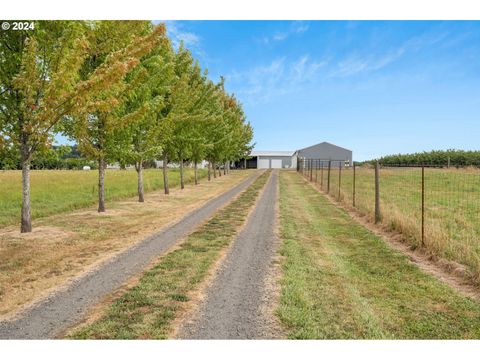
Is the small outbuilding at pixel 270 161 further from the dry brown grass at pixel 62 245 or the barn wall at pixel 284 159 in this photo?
the dry brown grass at pixel 62 245

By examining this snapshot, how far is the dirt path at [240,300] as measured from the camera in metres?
4.46

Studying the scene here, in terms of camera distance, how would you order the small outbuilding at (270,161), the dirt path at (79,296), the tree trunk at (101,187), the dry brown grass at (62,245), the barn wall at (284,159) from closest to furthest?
the dirt path at (79,296) → the dry brown grass at (62,245) → the tree trunk at (101,187) → the small outbuilding at (270,161) → the barn wall at (284,159)

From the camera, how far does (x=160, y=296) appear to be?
5.63 metres

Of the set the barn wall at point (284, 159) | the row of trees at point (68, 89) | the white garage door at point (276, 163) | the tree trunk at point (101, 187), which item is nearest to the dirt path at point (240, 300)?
the row of trees at point (68, 89)

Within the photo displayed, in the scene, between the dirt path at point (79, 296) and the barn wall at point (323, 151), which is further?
the barn wall at point (323, 151)

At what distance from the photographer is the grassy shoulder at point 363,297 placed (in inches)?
182

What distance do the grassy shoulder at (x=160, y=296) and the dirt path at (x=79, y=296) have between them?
0.36m

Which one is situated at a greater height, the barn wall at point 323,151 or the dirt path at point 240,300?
the barn wall at point 323,151

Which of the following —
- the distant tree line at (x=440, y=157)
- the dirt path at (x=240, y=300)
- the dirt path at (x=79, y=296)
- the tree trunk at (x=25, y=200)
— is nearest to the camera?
the dirt path at (x=240, y=300)

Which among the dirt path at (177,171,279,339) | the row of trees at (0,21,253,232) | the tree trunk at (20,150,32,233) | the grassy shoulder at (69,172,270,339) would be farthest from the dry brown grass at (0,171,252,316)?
the dirt path at (177,171,279,339)

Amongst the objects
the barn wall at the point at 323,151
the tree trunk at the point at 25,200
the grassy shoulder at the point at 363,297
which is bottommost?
the grassy shoulder at the point at 363,297

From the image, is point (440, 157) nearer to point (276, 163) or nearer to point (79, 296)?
point (276, 163)

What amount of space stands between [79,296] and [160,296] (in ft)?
4.30

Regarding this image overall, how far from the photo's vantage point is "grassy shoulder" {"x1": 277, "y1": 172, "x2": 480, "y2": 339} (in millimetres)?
4617
